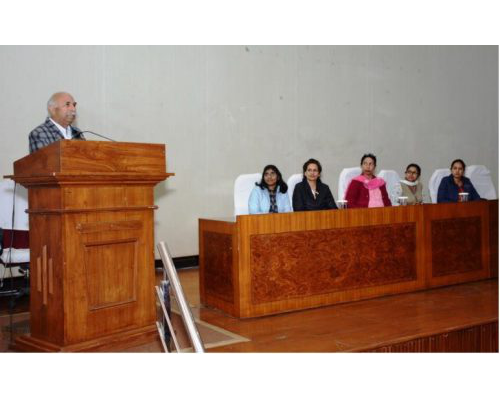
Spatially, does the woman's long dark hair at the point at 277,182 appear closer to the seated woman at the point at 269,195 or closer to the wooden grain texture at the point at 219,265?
the seated woman at the point at 269,195

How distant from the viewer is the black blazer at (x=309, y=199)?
13.9ft

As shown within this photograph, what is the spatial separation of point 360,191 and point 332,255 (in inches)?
42.5

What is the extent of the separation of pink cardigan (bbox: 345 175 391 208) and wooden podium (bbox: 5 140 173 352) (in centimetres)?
226

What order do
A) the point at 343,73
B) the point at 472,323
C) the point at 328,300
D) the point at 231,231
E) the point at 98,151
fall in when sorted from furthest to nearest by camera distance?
the point at 343,73
the point at 328,300
the point at 231,231
the point at 472,323
the point at 98,151

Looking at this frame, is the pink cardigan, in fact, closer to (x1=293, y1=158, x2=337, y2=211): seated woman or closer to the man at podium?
(x1=293, y1=158, x2=337, y2=211): seated woman

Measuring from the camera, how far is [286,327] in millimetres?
3238

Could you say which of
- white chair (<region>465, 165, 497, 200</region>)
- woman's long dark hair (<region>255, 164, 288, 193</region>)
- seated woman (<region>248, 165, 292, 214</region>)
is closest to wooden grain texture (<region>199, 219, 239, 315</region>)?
seated woman (<region>248, 165, 292, 214</region>)

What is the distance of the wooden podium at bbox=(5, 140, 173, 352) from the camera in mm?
2486

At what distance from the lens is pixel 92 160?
2.55 meters

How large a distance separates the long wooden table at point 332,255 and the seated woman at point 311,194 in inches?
16.2

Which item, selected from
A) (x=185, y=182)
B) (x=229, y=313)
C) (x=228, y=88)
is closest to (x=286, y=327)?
(x=229, y=313)

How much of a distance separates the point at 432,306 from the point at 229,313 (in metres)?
1.33

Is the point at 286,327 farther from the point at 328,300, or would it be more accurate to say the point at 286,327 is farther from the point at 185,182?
the point at 185,182

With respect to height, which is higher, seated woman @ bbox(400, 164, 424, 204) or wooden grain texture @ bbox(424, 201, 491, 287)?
seated woman @ bbox(400, 164, 424, 204)
